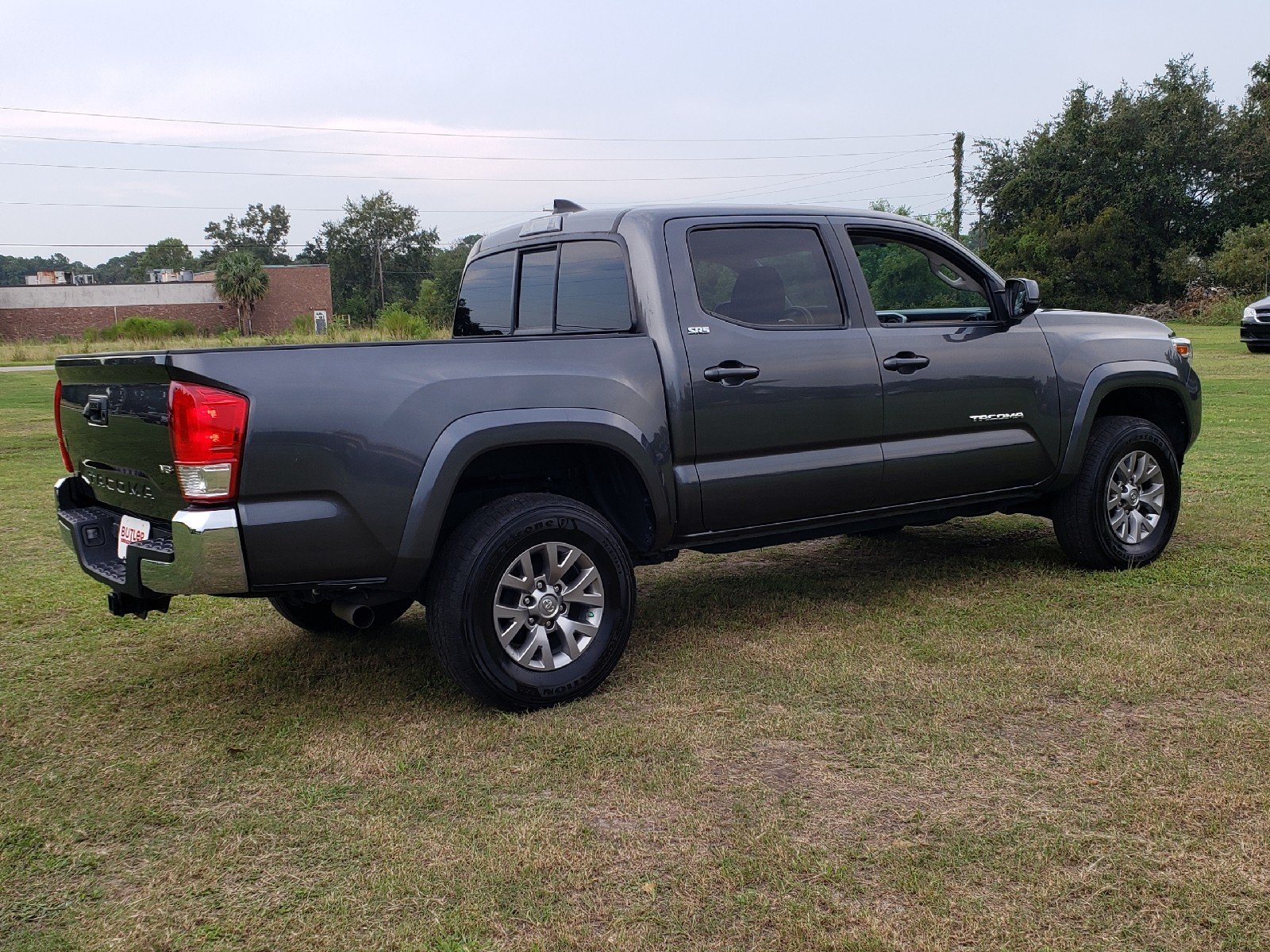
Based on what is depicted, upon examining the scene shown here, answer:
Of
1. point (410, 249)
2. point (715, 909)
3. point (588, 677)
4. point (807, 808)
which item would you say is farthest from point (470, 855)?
point (410, 249)

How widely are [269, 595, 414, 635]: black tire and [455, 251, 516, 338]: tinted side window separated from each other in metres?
1.36

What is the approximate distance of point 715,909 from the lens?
112 inches

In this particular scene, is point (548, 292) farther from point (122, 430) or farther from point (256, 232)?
point (256, 232)

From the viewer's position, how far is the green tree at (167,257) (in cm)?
12056

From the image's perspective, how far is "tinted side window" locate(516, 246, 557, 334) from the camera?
533 cm

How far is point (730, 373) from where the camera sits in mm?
4734

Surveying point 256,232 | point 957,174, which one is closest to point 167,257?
point 256,232

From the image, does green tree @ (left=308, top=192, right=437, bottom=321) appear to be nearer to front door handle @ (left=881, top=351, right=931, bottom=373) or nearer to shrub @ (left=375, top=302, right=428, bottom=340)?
shrub @ (left=375, top=302, right=428, bottom=340)

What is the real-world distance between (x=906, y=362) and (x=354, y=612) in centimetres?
268

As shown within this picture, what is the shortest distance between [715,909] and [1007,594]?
10.9 feet

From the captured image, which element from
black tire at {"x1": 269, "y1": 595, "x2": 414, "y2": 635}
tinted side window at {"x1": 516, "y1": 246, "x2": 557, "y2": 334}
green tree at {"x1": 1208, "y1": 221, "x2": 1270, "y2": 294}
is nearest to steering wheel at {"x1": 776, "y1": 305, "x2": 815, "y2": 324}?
tinted side window at {"x1": 516, "y1": 246, "x2": 557, "y2": 334}

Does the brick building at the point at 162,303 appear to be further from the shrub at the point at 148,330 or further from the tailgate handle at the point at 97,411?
the tailgate handle at the point at 97,411

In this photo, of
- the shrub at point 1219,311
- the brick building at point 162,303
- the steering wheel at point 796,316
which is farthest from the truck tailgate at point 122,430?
the brick building at point 162,303

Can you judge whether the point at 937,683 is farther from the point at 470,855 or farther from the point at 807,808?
the point at 470,855
